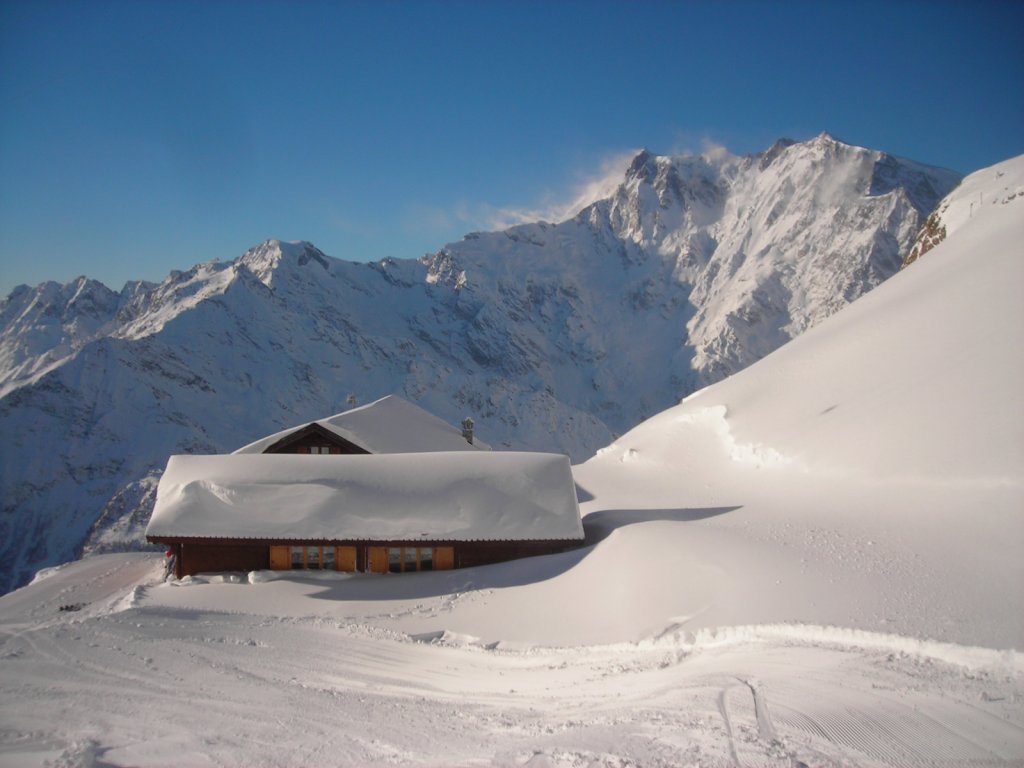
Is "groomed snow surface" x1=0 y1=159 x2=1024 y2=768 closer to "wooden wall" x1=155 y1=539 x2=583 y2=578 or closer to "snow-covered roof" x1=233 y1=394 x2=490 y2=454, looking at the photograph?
"wooden wall" x1=155 y1=539 x2=583 y2=578

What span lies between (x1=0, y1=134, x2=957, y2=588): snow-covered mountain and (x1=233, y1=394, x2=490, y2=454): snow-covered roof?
197 feet

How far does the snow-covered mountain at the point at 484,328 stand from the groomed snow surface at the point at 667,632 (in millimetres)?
77152

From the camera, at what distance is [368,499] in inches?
894

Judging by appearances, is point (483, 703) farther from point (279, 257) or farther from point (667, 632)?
point (279, 257)

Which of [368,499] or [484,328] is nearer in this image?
[368,499]

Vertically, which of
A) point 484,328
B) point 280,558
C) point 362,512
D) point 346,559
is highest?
point 484,328

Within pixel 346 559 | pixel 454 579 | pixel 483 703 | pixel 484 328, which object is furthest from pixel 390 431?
pixel 484 328

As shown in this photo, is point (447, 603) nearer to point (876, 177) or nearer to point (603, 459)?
point (603, 459)

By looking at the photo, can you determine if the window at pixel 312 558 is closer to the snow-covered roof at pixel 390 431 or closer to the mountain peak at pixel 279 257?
the snow-covered roof at pixel 390 431

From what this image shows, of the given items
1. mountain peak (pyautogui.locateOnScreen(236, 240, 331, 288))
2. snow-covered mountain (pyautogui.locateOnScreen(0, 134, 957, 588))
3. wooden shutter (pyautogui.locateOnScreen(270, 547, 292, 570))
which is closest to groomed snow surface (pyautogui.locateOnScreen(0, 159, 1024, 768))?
wooden shutter (pyautogui.locateOnScreen(270, 547, 292, 570))

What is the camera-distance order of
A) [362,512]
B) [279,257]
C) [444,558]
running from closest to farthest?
[444,558] < [362,512] < [279,257]

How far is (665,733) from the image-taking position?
356 inches

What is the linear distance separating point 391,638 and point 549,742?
25.8ft

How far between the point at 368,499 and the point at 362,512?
1.73ft
